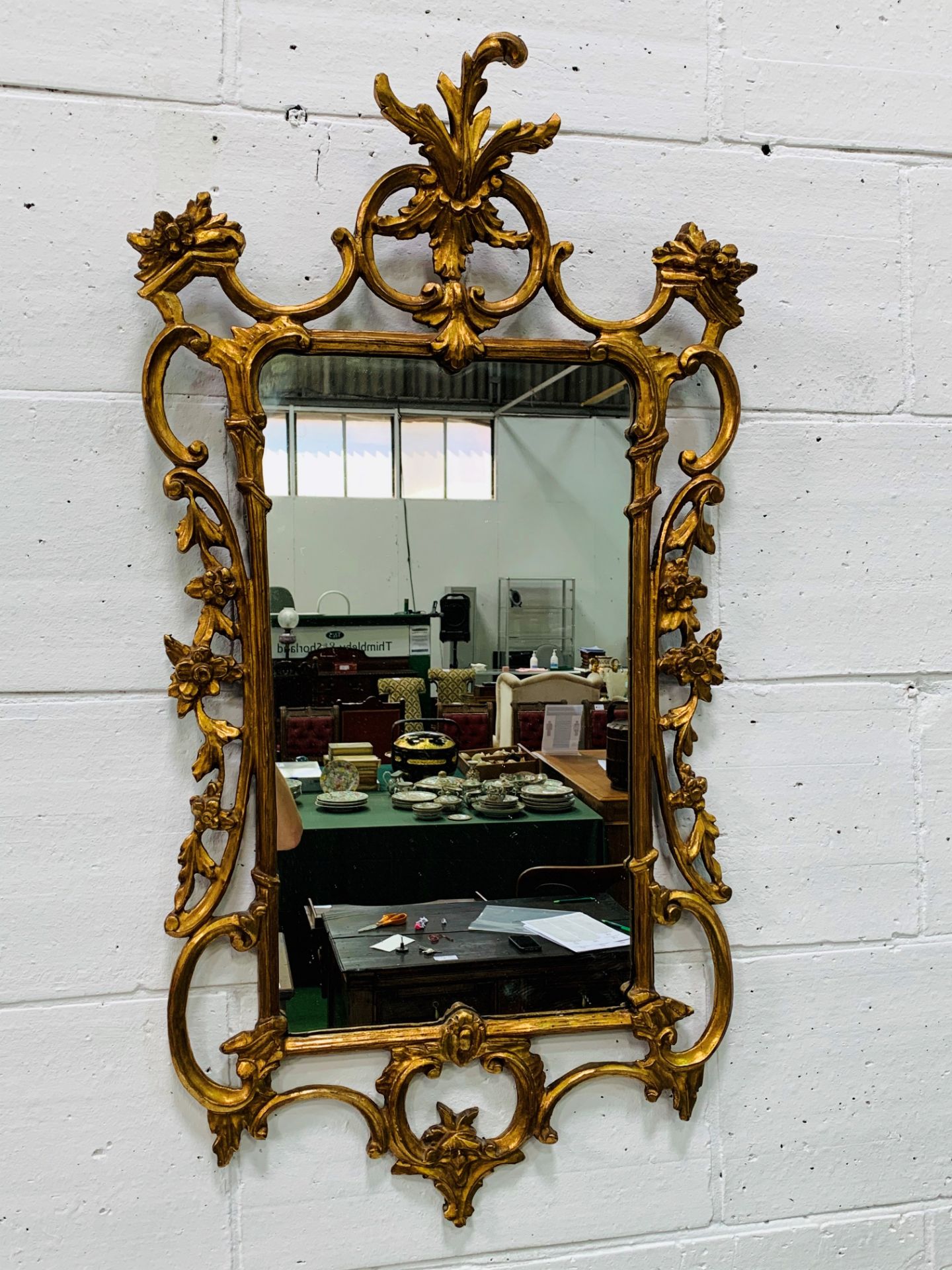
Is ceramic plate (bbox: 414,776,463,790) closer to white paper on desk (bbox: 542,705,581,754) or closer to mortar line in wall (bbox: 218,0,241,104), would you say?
white paper on desk (bbox: 542,705,581,754)

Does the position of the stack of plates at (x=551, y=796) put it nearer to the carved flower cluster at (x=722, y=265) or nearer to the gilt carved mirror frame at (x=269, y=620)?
the gilt carved mirror frame at (x=269, y=620)

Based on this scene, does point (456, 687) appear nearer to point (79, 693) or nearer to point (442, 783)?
point (442, 783)

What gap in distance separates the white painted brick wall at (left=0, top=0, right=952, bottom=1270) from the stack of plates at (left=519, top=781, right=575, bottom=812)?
0.62 feet

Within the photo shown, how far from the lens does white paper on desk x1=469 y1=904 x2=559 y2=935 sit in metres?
1.22

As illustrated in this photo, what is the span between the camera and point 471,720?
1255 mm

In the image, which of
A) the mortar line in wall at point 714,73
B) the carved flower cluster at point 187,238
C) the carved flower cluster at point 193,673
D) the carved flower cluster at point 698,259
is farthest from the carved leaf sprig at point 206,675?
the mortar line in wall at point 714,73

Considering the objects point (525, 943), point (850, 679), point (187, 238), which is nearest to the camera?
point (187, 238)

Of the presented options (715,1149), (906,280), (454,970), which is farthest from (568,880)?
(906,280)

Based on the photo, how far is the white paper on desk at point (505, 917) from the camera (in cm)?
122

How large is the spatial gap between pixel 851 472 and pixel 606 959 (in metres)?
0.65

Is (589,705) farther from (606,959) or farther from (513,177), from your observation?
(513,177)

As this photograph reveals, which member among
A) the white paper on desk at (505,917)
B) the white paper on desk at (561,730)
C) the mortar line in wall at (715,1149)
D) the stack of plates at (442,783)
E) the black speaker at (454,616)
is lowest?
the mortar line in wall at (715,1149)

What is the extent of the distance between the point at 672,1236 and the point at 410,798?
23.8 inches

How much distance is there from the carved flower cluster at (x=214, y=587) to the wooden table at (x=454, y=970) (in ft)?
1.18
